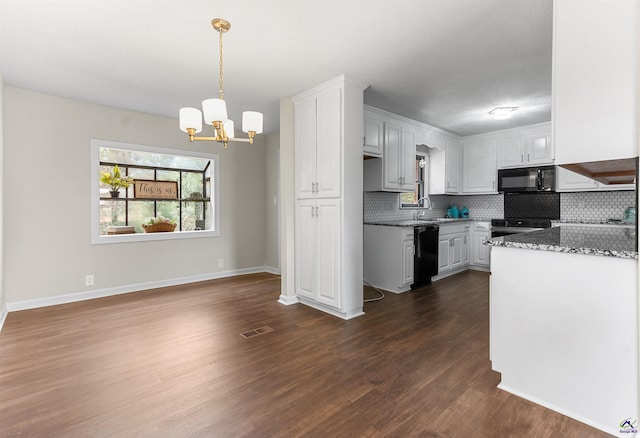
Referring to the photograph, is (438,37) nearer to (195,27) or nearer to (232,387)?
(195,27)

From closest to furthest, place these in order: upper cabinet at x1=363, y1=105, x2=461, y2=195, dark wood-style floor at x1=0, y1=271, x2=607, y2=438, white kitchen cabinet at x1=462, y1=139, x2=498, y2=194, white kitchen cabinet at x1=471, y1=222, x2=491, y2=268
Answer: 1. dark wood-style floor at x1=0, y1=271, x2=607, y2=438
2. upper cabinet at x1=363, y1=105, x2=461, y2=195
3. white kitchen cabinet at x1=471, y1=222, x2=491, y2=268
4. white kitchen cabinet at x1=462, y1=139, x2=498, y2=194

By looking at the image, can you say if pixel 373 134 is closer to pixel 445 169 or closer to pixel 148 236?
pixel 445 169

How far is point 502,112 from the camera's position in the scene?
4.20 m

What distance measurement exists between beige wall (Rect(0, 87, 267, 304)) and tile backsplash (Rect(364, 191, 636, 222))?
2.81 metres

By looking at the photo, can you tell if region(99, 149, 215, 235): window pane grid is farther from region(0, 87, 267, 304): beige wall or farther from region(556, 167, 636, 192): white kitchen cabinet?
region(556, 167, 636, 192): white kitchen cabinet

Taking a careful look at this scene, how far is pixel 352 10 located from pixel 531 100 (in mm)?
2942

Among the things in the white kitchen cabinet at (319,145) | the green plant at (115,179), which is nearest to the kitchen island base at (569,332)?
the white kitchen cabinet at (319,145)

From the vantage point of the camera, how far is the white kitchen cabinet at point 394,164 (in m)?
4.40

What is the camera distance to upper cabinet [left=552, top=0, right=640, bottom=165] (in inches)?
58.7

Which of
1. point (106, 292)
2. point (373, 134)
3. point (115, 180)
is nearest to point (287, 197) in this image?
point (373, 134)

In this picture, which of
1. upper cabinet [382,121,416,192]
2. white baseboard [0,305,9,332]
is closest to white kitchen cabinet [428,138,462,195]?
upper cabinet [382,121,416,192]

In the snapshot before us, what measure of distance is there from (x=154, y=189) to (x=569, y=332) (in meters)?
4.91

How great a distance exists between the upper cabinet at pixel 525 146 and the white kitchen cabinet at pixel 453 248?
49.9 inches

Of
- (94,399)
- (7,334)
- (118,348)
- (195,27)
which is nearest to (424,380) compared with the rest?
(94,399)
